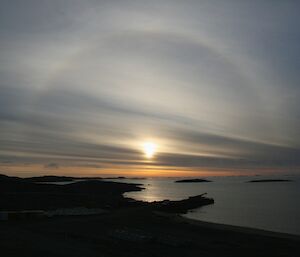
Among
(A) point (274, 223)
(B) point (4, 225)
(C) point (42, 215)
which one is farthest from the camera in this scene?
(A) point (274, 223)

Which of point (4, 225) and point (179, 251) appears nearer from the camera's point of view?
point (179, 251)

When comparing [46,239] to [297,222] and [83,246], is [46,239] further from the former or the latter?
[297,222]

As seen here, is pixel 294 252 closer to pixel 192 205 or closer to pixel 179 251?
pixel 179 251

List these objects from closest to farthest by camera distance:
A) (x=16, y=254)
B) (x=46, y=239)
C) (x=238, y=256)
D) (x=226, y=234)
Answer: (x=16, y=254)
(x=238, y=256)
(x=46, y=239)
(x=226, y=234)

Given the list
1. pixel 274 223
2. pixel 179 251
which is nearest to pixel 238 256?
pixel 179 251

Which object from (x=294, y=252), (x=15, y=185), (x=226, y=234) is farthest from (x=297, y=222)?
(x=15, y=185)

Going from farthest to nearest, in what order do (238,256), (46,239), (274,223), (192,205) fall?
1. (192,205)
2. (274,223)
3. (46,239)
4. (238,256)

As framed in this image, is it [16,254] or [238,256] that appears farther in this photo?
[238,256]

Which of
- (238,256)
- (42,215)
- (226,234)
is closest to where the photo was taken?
(238,256)

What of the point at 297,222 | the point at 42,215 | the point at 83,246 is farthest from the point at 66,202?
the point at 83,246
